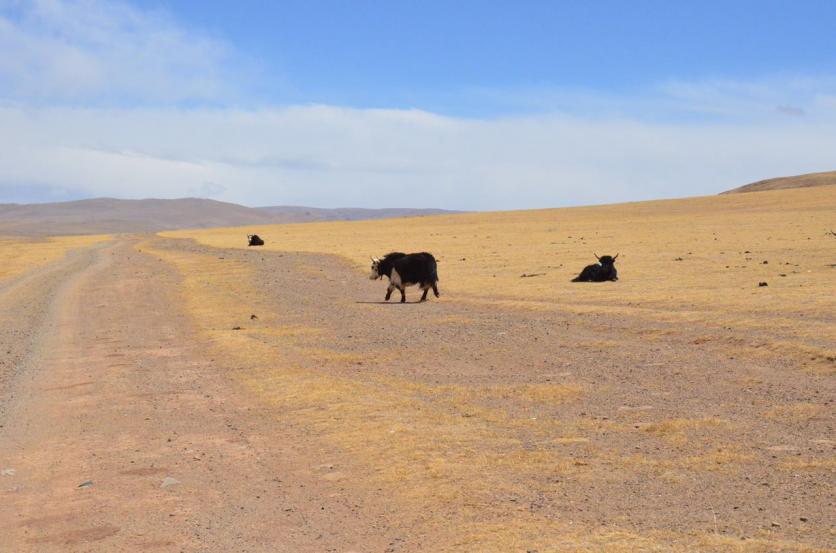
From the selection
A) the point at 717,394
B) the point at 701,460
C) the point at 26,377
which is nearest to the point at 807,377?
the point at 717,394

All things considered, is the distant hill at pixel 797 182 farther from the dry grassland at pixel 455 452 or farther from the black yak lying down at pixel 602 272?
the dry grassland at pixel 455 452

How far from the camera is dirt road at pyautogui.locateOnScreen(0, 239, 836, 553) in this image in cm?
696

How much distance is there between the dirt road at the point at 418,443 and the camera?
6.96 m

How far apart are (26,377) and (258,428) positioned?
18.6 ft

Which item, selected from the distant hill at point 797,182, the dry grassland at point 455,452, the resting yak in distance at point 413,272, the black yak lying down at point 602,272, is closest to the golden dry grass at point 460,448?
the dry grassland at point 455,452

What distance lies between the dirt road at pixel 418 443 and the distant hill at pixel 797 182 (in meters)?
140

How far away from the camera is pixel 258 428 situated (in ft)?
35.1

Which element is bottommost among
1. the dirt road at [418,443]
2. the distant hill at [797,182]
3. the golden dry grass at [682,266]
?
the dirt road at [418,443]

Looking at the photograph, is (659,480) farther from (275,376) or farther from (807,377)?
(275,376)

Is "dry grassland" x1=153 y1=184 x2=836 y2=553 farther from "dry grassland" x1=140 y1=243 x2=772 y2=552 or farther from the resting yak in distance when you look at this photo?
the resting yak in distance

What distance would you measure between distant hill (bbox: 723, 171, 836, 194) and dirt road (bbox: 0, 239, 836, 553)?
13968 centimetres

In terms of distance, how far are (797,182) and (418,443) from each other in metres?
156

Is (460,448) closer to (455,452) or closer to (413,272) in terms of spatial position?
(455,452)

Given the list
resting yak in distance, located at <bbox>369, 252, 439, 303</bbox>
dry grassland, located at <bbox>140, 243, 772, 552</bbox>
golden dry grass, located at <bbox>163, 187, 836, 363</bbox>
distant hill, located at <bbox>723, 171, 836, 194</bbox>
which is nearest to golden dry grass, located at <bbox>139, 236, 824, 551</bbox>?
dry grassland, located at <bbox>140, 243, 772, 552</bbox>
